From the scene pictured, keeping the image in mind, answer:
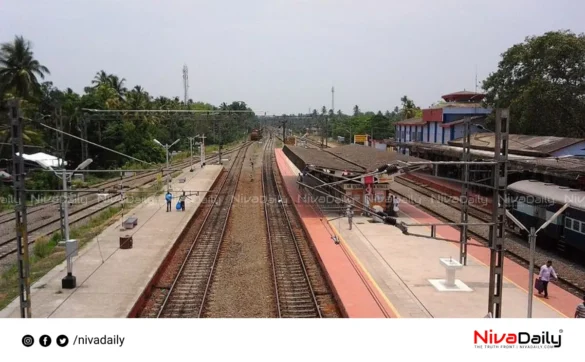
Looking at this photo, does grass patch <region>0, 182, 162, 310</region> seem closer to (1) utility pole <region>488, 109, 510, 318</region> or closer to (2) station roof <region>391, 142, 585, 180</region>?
(1) utility pole <region>488, 109, 510, 318</region>

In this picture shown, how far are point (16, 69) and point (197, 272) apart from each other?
30.6 meters

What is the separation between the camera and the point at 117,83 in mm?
56812

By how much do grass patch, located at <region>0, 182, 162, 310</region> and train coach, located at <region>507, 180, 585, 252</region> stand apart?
16016 mm

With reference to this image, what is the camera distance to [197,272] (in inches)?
613

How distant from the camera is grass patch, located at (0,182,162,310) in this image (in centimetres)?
1341

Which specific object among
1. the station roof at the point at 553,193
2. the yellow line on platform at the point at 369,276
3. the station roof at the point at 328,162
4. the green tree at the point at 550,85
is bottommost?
the yellow line on platform at the point at 369,276

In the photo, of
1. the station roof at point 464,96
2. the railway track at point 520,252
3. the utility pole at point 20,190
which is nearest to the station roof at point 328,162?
the railway track at point 520,252

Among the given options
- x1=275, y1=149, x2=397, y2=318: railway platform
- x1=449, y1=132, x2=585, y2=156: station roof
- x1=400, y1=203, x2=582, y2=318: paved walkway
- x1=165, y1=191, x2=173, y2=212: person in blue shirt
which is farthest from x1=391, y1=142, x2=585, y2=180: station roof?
x1=165, y1=191, x2=173, y2=212: person in blue shirt

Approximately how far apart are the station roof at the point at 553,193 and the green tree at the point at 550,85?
12012 millimetres

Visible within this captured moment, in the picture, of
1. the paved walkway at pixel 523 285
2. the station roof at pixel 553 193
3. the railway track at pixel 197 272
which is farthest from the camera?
the station roof at pixel 553 193

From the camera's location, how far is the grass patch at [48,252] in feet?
44.0

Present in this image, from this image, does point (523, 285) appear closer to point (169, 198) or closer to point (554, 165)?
point (554, 165)

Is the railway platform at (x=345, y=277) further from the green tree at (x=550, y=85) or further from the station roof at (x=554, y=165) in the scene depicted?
the green tree at (x=550, y=85)
